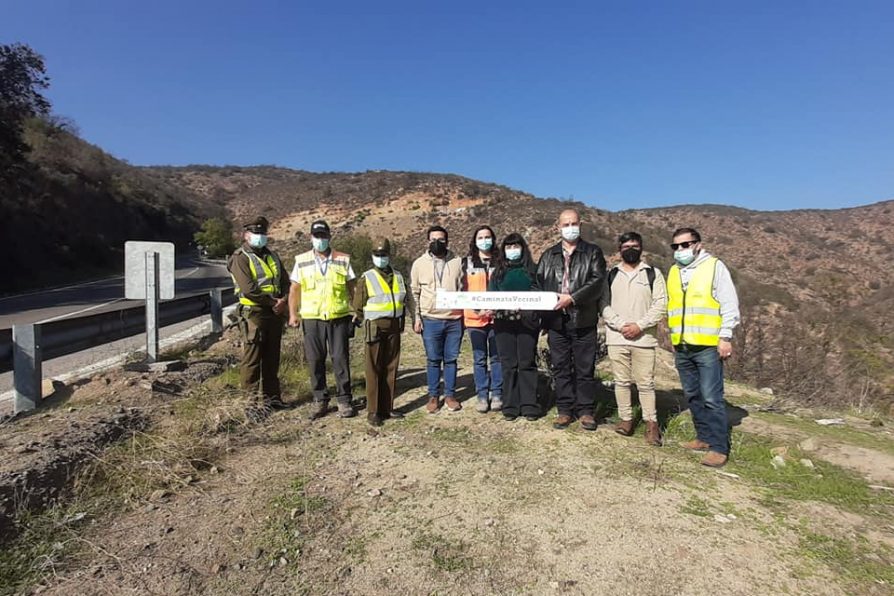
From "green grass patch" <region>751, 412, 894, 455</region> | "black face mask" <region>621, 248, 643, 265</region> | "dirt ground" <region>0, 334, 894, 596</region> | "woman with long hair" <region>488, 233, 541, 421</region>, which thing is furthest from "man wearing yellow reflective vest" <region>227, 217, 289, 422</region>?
"green grass patch" <region>751, 412, 894, 455</region>

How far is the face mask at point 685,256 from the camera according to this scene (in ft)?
13.6

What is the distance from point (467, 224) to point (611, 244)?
13.1 m

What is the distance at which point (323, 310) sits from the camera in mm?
4977

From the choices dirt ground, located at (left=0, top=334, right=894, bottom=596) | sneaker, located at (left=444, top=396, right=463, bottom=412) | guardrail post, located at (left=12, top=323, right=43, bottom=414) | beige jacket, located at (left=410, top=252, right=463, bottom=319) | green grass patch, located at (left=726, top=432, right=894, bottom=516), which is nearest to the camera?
dirt ground, located at (left=0, top=334, right=894, bottom=596)

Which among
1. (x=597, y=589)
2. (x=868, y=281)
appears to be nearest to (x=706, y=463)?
(x=597, y=589)

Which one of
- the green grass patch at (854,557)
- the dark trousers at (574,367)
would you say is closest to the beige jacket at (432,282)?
the dark trousers at (574,367)

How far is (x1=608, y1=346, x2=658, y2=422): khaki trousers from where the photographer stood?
4.36 m

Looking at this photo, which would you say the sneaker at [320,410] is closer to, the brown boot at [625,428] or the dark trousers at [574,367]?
the dark trousers at [574,367]

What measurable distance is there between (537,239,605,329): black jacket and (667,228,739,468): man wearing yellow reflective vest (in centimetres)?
63

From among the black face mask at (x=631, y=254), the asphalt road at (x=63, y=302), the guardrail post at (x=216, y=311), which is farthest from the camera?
the asphalt road at (x=63, y=302)

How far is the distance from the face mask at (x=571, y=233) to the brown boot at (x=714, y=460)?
2.22 metres

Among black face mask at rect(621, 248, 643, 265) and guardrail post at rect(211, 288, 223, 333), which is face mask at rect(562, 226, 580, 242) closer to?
black face mask at rect(621, 248, 643, 265)

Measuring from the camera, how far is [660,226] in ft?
136

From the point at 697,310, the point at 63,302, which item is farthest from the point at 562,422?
the point at 63,302
